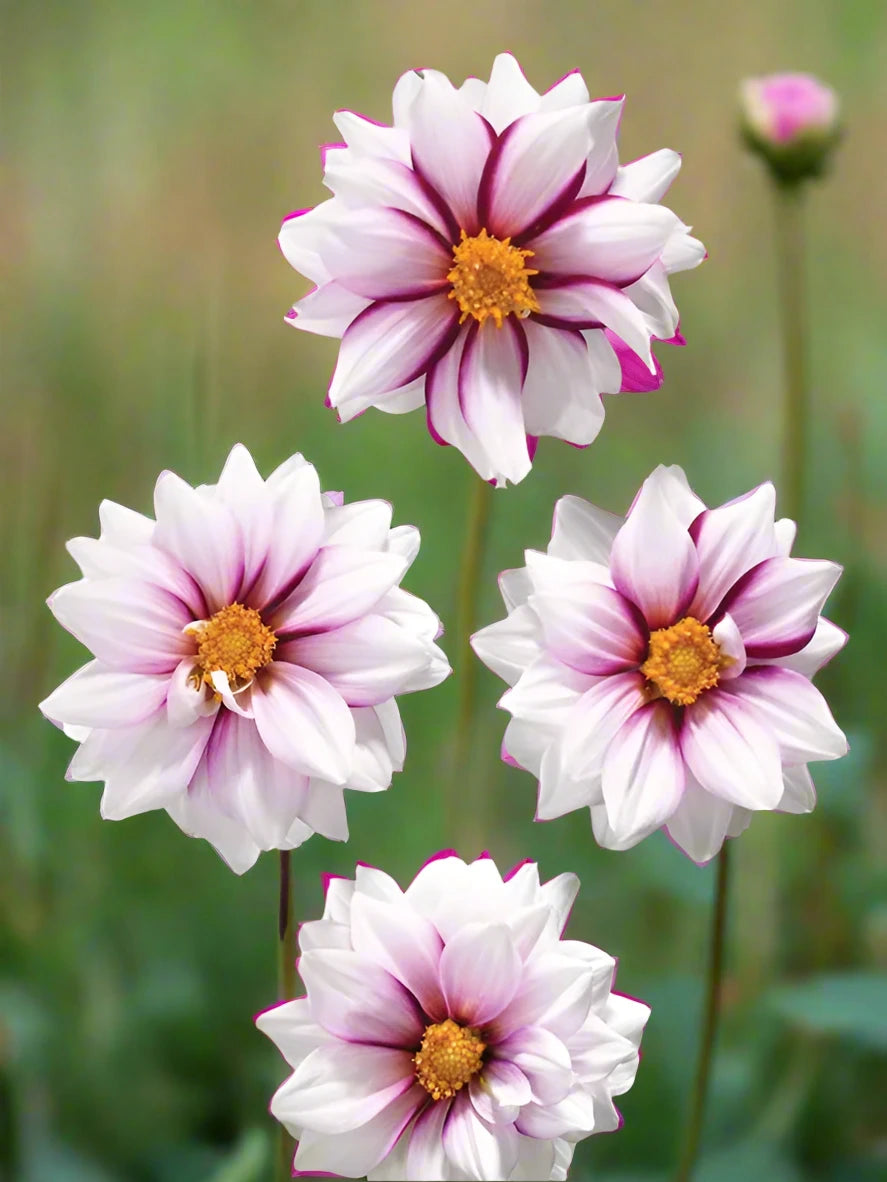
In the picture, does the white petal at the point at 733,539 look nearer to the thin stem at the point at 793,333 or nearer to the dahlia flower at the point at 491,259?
the dahlia flower at the point at 491,259

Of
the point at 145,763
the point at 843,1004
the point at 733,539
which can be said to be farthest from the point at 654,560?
the point at 843,1004

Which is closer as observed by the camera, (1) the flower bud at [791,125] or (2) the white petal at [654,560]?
(2) the white petal at [654,560]

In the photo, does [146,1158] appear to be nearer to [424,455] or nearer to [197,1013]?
[197,1013]

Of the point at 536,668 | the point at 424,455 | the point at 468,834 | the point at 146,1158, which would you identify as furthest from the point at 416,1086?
the point at 424,455

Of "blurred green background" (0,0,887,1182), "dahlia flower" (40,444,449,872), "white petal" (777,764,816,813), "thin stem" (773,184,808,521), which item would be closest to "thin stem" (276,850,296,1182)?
"dahlia flower" (40,444,449,872)

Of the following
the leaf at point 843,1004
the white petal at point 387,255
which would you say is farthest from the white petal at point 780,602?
the leaf at point 843,1004

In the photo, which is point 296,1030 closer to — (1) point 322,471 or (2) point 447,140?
(2) point 447,140
